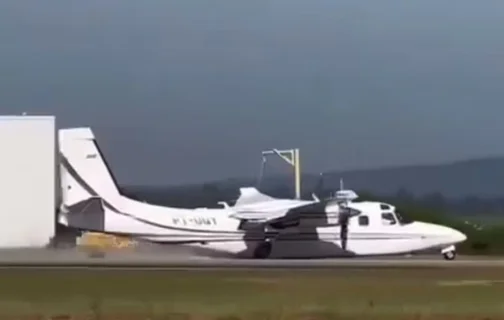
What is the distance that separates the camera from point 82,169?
54.2 m

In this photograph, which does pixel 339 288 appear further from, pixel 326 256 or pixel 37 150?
pixel 37 150

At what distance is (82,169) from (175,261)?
10769 mm

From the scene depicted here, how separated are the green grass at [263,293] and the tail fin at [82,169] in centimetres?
1777

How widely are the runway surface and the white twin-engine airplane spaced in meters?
0.85

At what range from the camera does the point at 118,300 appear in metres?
23.9

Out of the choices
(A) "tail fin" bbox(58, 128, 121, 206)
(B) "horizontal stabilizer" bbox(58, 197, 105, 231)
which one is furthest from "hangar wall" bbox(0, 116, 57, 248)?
(B) "horizontal stabilizer" bbox(58, 197, 105, 231)

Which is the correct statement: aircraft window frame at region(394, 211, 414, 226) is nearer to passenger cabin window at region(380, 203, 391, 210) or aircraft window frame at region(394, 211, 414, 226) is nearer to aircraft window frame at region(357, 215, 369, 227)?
passenger cabin window at region(380, 203, 391, 210)

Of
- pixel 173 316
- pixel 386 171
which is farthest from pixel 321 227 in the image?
pixel 386 171

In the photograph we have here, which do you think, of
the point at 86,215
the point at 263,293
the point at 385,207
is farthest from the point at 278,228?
the point at 263,293

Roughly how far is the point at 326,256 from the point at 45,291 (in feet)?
79.3

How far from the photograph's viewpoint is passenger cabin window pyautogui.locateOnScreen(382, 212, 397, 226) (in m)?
49.3

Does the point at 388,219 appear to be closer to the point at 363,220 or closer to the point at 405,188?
the point at 363,220

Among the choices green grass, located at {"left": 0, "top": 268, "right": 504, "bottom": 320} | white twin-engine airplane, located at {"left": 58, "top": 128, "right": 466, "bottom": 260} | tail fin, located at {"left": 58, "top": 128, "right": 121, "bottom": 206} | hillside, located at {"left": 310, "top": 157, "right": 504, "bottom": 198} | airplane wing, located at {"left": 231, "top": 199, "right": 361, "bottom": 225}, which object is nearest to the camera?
green grass, located at {"left": 0, "top": 268, "right": 504, "bottom": 320}

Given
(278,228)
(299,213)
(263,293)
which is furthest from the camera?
(278,228)
